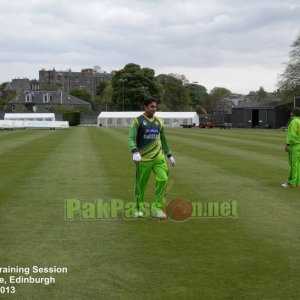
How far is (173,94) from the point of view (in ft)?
466

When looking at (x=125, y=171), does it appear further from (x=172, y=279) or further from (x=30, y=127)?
(x=30, y=127)

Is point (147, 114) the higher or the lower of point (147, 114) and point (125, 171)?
the higher

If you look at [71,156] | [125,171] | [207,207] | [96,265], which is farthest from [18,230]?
[71,156]

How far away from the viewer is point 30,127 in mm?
73688

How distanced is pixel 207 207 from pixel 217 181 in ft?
12.2

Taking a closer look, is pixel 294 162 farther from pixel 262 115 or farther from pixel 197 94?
pixel 197 94

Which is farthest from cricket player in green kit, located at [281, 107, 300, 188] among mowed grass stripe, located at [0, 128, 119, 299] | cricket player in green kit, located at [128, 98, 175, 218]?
cricket player in green kit, located at [128, 98, 175, 218]

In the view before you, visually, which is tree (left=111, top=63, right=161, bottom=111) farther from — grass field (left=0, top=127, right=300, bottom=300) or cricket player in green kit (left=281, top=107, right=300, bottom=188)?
grass field (left=0, top=127, right=300, bottom=300)

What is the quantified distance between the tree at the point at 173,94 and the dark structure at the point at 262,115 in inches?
1697

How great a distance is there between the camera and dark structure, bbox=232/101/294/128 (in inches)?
3629

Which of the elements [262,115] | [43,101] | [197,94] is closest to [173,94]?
[197,94]

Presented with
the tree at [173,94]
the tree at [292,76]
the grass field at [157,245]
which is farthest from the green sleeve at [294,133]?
the tree at [173,94]

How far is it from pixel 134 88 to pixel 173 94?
28.5m

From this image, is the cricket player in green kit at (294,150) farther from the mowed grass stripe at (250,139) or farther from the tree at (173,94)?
the tree at (173,94)
